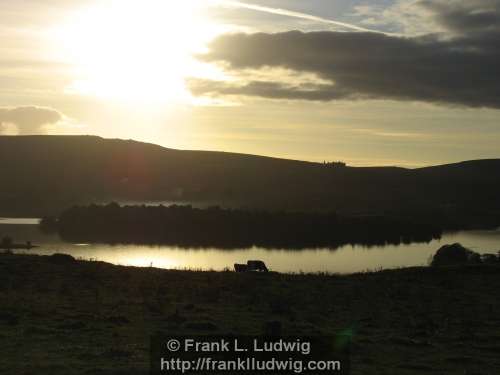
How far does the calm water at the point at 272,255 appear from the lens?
6744cm

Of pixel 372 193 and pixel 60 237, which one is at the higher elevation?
pixel 372 193

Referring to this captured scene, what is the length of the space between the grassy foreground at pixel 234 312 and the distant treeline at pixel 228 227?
70.2 metres

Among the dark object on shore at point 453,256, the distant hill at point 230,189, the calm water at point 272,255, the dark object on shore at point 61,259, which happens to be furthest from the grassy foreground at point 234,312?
the distant hill at point 230,189

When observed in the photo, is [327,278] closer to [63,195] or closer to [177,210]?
[177,210]

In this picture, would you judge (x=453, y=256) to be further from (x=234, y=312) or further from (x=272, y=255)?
(x=234, y=312)

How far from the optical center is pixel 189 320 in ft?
71.8

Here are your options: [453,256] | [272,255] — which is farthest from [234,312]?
[272,255]

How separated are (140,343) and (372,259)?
61949 millimetres

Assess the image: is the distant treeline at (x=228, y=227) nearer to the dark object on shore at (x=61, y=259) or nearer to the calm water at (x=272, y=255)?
the calm water at (x=272, y=255)

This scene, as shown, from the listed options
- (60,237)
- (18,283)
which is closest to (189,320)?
(18,283)

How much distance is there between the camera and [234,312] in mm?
24219

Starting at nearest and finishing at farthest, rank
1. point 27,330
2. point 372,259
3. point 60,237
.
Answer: point 27,330 → point 372,259 → point 60,237

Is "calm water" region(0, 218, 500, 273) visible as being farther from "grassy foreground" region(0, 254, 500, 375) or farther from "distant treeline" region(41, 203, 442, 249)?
"grassy foreground" region(0, 254, 500, 375)

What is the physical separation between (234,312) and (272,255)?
5914 cm
